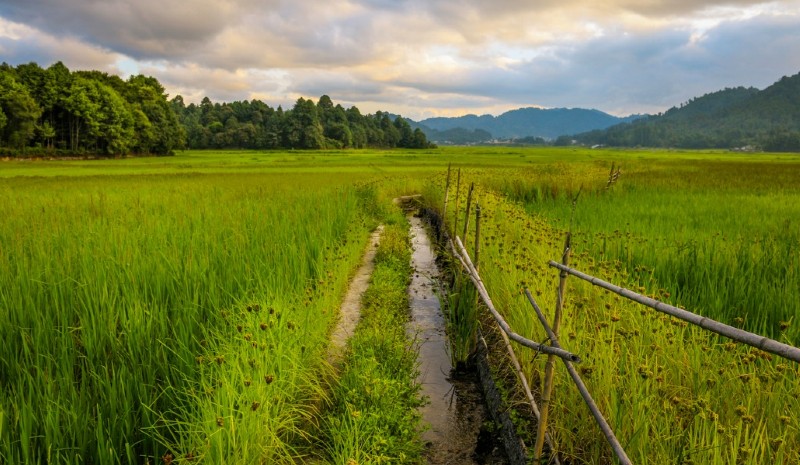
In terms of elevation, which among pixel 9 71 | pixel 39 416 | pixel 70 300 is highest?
pixel 9 71

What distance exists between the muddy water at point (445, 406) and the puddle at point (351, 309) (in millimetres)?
935

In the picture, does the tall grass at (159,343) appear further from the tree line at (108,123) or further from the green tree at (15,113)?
the tree line at (108,123)

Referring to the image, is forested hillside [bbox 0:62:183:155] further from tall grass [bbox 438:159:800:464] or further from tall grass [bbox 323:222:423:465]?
tall grass [bbox 438:159:800:464]

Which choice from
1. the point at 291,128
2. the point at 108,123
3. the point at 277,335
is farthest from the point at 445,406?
the point at 291,128

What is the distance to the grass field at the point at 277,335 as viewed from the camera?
8.73 ft

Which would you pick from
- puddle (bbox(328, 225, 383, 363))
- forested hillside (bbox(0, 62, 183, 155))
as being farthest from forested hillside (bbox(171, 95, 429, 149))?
puddle (bbox(328, 225, 383, 363))

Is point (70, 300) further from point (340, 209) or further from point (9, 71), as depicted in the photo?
point (9, 71)

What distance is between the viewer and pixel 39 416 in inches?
113

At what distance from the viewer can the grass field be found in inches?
105

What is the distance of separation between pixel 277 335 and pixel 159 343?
1.00m

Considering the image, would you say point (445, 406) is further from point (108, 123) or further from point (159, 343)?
point (108, 123)

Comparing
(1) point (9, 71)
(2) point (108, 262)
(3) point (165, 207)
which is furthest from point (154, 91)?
(2) point (108, 262)

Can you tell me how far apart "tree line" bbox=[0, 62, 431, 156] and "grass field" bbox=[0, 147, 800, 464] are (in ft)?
150

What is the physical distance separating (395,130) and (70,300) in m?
123
